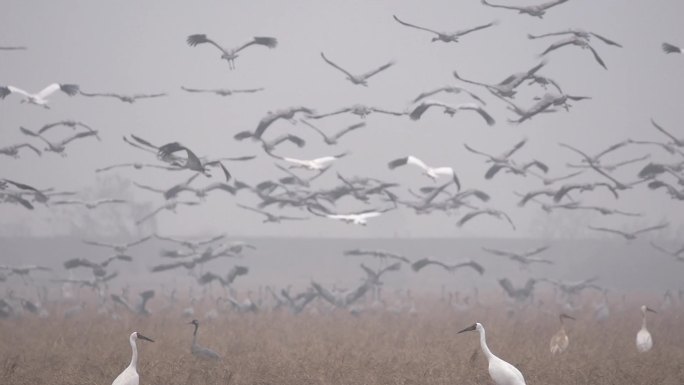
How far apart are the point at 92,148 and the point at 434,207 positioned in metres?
157

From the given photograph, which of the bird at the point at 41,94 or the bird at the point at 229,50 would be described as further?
the bird at the point at 229,50

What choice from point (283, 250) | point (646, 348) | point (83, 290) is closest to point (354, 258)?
point (283, 250)

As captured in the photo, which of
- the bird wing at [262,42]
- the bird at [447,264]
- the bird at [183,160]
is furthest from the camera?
the bird at [447,264]

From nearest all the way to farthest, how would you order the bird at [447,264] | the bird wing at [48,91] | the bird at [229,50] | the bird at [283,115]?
the bird at [229,50]
the bird at [283,115]
the bird wing at [48,91]
the bird at [447,264]

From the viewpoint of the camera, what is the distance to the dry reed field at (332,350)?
11.2 metres

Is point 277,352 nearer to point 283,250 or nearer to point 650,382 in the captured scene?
point 650,382

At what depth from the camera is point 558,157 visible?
582ft

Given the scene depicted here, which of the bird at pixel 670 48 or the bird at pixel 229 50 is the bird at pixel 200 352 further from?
the bird at pixel 670 48

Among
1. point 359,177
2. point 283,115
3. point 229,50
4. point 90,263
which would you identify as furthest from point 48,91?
point 359,177

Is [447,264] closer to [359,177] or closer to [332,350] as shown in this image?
[359,177]

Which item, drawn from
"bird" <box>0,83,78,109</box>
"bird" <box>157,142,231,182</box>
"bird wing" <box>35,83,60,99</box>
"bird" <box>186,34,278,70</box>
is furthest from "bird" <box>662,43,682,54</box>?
"bird wing" <box>35,83,60,99</box>

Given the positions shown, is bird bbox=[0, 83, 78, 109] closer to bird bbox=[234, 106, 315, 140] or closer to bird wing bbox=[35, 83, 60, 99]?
bird wing bbox=[35, 83, 60, 99]

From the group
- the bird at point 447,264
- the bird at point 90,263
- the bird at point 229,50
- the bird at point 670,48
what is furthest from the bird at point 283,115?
the bird at point 90,263

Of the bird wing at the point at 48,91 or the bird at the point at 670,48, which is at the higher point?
the bird at the point at 670,48
